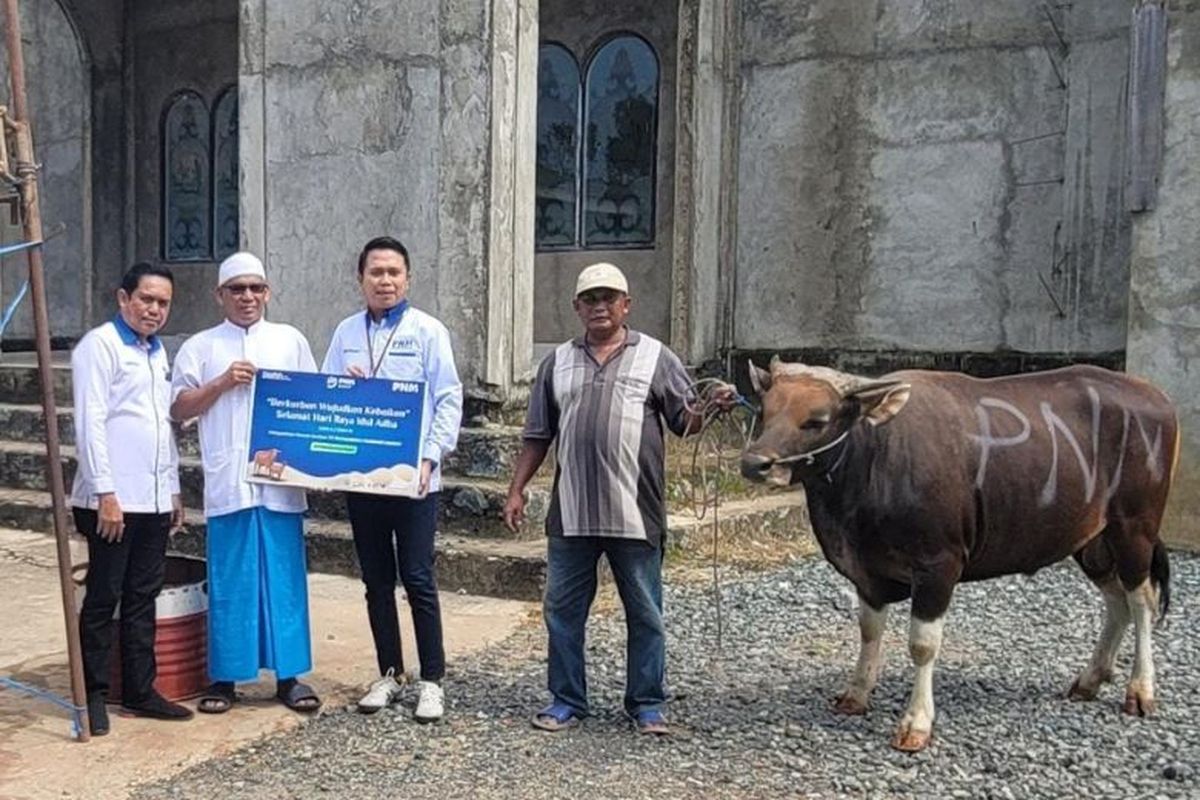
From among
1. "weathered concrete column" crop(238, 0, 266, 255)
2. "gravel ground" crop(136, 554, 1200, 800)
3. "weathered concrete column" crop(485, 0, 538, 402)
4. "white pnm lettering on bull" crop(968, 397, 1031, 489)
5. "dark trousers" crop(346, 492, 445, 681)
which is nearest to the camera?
"gravel ground" crop(136, 554, 1200, 800)

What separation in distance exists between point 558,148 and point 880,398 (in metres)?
8.65

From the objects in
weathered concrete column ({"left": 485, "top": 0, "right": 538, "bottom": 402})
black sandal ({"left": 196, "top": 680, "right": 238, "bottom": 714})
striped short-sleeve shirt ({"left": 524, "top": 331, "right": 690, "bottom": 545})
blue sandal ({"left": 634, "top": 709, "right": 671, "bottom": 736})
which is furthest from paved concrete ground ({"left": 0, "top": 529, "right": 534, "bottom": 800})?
weathered concrete column ({"left": 485, "top": 0, "right": 538, "bottom": 402})

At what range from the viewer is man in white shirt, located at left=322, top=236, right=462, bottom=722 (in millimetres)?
5527

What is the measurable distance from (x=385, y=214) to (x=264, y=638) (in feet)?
15.1

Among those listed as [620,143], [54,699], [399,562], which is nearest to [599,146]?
[620,143]

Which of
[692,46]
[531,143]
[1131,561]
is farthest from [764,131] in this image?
[1131,561]

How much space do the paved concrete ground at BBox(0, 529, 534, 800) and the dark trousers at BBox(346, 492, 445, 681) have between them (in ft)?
1.54

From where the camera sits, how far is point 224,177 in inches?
568

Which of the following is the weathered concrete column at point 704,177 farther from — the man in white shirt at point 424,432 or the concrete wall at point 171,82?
the man in white shirt at point 424,432

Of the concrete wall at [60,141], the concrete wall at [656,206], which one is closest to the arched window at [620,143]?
the concrete wall at [656,206]

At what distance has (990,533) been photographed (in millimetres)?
5301

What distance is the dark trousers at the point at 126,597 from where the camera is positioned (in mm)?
5312

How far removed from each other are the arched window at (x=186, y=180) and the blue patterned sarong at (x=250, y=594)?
969cm

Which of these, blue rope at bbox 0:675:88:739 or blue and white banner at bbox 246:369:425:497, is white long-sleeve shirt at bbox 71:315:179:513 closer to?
blue and white banner at bbox 246:369:425:497
